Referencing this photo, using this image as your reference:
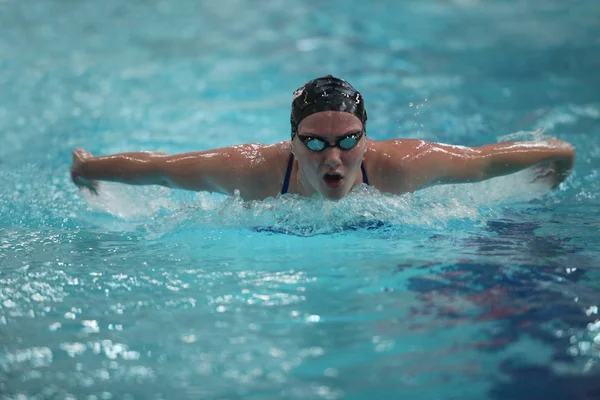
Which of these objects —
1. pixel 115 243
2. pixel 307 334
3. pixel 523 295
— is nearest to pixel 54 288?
pixel 115 243

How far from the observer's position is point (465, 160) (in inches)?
126

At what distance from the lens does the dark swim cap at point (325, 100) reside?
113 inches

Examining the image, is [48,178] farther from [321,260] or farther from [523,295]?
[523,295]

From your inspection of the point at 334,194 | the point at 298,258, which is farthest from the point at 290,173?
the point at 298,258

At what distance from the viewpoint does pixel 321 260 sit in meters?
2.62

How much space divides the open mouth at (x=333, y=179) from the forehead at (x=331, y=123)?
194 millimetres

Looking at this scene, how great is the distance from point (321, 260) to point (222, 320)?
67 centimetres

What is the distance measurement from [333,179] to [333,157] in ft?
0.35

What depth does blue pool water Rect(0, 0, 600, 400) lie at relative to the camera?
1.76 metres

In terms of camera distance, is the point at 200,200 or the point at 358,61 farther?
the point at 358,61

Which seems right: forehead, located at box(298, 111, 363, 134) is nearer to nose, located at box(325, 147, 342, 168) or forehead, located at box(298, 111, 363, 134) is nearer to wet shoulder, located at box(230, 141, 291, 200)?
nose, located at box(325, 147, 342, 168)

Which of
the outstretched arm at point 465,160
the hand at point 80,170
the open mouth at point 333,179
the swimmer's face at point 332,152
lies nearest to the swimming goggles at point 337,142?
the swimmer's face at point 332,152

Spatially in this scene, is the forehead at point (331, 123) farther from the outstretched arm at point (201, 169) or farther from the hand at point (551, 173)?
the hand at point (551, 173)

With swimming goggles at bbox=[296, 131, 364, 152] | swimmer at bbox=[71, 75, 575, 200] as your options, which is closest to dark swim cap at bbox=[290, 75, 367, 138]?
swimmer at bbox=[71, 75, 575, 200]
